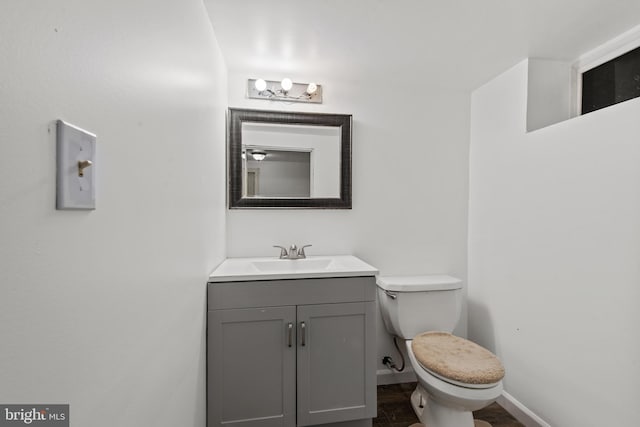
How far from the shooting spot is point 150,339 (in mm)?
787

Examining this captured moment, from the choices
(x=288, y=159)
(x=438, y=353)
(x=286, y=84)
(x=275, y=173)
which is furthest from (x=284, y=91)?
(x=438, y=353)

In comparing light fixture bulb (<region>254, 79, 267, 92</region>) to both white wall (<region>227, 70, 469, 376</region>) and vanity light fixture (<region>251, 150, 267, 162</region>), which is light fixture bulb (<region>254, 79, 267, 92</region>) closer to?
white wall (<region>227, 70, 469, 376</region>)

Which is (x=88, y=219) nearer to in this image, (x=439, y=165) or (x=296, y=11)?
(x=296, y=11)

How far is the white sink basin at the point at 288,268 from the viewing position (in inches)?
59.3

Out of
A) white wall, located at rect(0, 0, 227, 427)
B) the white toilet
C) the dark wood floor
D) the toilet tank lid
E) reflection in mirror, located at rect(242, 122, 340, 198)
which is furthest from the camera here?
reflection in mirror, located at rect(242, 122, 340, 198)

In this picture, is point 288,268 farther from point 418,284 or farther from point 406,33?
point 406,33

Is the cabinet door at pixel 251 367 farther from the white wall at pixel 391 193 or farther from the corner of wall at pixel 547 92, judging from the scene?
the corner of wall at pixel 547 92

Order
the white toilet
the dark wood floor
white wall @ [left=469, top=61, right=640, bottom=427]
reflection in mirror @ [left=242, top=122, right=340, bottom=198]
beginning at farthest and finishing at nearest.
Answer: reflection in mirror @ [left=242, top=122, right=340, bottom=198]
the dark wood floor
the white toilet
white wall @ [left=469, top=61, right=640, bottom=427]

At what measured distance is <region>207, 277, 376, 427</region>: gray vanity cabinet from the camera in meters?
1.48

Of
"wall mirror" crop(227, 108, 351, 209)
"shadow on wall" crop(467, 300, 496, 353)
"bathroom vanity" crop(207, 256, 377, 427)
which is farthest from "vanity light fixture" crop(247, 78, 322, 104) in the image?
"shadow on wall" crop(467, 300, 496, 353)

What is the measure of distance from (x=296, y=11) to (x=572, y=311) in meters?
2.07

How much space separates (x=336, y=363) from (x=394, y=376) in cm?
83

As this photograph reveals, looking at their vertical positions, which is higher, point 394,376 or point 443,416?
point 443,416

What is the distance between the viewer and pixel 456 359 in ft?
4.87
